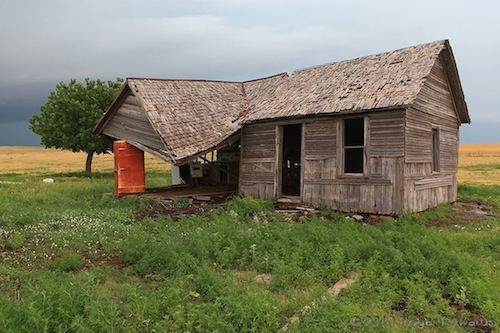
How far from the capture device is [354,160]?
18.0 meters

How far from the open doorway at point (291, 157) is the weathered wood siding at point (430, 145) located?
5972mm

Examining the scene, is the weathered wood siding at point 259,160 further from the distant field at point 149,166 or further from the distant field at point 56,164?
the distant field at point 56,164

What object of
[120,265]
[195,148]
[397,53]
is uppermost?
[397,53]

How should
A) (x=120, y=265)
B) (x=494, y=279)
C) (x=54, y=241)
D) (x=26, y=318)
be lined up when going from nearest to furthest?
(x=26, y=318), (x=494, y=279), (x=120, y=265), (x=54, y=241)

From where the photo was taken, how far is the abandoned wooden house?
464 inches

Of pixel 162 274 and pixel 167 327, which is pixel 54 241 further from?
pixel 167 327

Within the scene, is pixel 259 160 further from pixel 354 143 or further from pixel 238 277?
pixel 238 277

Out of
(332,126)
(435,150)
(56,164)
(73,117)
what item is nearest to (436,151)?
(435,150)

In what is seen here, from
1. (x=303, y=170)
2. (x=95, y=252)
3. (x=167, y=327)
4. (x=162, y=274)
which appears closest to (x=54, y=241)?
(x=95, y=252)

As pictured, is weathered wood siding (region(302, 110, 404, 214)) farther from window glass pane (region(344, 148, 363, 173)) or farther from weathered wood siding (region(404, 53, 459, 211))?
window glass pane (region(344, 148, 363, 173))

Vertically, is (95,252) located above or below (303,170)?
below

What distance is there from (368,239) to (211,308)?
149 inches

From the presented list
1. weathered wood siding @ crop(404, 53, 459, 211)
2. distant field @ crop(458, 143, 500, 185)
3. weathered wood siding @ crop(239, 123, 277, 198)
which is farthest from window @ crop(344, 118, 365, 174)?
distant field @ crop(458, 143, 500, 185)

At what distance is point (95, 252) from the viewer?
810cm
